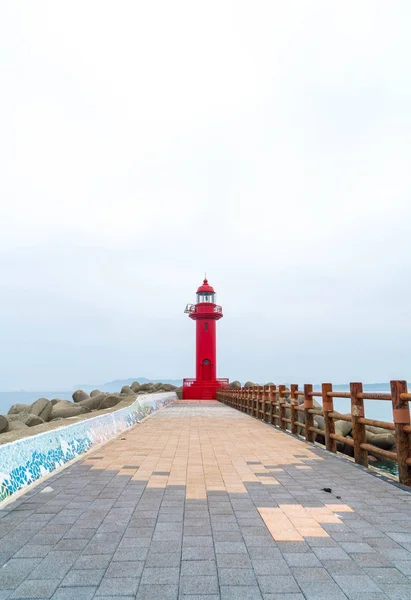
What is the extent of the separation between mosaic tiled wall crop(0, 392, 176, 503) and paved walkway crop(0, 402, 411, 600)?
21cm

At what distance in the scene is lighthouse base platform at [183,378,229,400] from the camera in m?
30.9

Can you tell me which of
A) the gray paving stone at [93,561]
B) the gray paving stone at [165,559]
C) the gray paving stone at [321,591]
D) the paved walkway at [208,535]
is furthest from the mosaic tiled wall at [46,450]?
the gray paving stone at [321,591]

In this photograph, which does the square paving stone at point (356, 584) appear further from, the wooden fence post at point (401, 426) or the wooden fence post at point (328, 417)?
the wooden fence post at point (328, 417)

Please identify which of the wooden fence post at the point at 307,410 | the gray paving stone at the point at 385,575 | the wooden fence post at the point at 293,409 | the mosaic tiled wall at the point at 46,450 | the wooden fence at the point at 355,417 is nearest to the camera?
the gray paving stone at the point at 385,575

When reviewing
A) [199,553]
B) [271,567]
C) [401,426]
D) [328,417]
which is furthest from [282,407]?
[271,567]

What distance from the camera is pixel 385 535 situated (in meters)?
3.23

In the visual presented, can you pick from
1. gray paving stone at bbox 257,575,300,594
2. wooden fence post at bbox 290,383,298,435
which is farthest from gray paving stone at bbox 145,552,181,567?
wooden fence post at bbox 290,383,298,435

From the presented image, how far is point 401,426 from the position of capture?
5055 millimetres

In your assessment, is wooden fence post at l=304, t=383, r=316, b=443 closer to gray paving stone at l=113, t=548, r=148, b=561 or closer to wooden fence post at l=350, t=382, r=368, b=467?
wooden fence post at l=350, t=382, r=368, b=467

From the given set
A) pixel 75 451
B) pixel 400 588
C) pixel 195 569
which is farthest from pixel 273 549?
pixel 75 451

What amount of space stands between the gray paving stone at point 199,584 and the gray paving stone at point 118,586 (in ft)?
0.88

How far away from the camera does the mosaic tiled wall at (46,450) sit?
171 inches

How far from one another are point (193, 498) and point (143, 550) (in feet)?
4.50

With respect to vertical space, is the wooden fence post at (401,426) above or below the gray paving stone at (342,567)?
above
